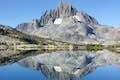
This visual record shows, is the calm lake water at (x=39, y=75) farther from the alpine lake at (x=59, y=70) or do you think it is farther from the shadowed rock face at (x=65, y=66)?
the shadowed rock face at (x=65, y=66)

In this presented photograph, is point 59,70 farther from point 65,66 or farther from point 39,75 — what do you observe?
point 65,66

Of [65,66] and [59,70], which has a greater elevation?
[59,70]

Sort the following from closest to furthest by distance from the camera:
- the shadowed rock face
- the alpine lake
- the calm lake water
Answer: the calm lake water < the alpine lake < the shadowed rock face

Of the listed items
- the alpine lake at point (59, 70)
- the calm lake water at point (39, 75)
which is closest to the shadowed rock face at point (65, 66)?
the alpine lake at point (59, 70)

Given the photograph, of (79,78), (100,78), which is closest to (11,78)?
(79,78)

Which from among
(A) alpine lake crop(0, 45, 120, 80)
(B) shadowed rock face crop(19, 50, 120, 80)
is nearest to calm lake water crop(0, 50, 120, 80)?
(A) alpine lake crop(0, 45, 120, 80)

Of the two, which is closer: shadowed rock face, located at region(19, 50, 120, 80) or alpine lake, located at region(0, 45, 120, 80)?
alpine lake, located at region(0, 45, 120, 80)

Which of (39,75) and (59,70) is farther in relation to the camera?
(59,70)

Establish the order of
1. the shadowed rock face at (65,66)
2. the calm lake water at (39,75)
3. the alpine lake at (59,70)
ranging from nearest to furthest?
the calm lake water at (39,75) < the alpine lake at (59,70) < the shadowed rock face at (65,66)

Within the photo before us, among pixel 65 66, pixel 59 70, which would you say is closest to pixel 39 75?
pixel 59 70

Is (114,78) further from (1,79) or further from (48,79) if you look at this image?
(1,79)

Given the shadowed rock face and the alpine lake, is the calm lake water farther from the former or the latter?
the shadowed rock face

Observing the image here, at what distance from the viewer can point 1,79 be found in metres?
68.4

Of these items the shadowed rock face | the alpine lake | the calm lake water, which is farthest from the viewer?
the shadowed rock face
